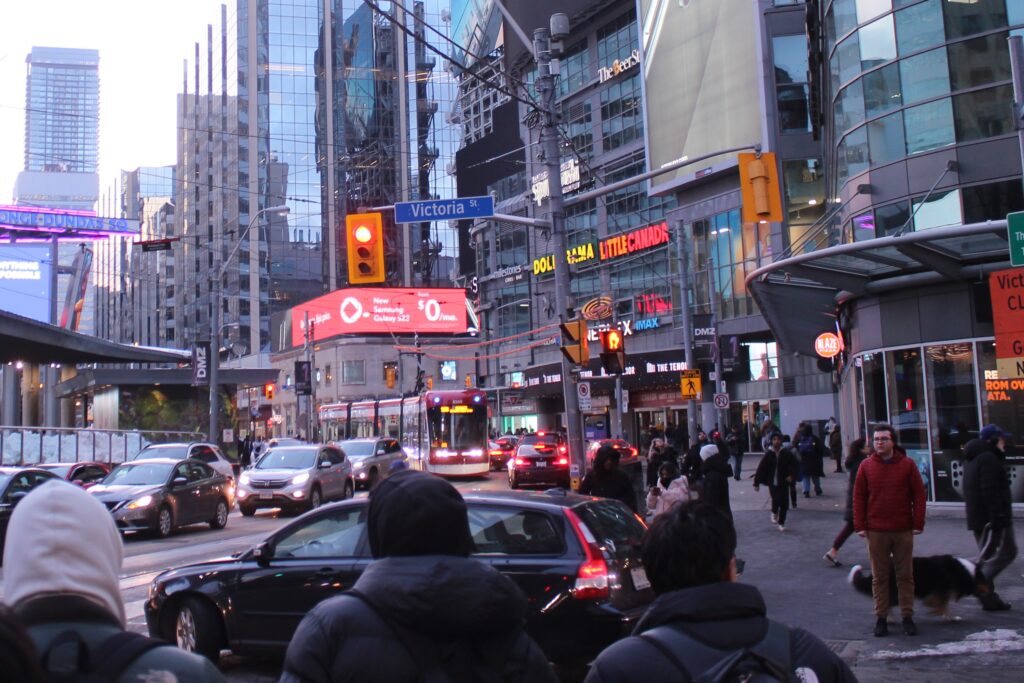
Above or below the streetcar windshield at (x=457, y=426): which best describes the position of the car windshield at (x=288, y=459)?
below

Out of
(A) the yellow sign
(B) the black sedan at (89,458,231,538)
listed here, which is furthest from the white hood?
(A) the yellow sign

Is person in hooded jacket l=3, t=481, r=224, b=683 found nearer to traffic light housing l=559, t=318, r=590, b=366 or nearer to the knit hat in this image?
the knit hat

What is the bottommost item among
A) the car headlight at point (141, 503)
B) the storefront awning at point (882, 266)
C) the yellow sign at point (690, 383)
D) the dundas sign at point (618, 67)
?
the car headlight at point (141, 503)

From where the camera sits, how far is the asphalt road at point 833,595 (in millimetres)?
8555

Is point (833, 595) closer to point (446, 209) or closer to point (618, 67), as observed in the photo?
point (446, 209)

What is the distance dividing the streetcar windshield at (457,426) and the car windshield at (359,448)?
396 centimetres

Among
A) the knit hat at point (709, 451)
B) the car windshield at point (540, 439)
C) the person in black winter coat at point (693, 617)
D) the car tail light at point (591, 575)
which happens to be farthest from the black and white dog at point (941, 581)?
the car windshield at point (540, 439)

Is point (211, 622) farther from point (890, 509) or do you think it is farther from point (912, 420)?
point (912, 420)

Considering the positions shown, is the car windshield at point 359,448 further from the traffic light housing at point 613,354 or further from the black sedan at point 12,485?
the traffic light housing at point 613,354

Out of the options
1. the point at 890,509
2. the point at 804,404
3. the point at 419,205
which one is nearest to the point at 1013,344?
the point at 890,509

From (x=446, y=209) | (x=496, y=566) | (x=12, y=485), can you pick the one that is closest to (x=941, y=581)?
(x=496, y=566)

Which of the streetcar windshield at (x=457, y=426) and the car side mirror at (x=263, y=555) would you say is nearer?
the car side mirror at (x=263, y=555)

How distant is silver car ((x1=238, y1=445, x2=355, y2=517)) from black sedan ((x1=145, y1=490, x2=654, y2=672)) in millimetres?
15506

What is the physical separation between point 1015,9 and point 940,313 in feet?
20.2
